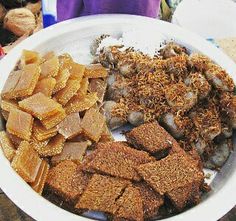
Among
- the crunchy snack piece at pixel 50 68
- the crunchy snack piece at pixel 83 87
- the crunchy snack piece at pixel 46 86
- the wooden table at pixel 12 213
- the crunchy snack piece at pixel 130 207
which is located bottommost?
the wooden table at pixel 12 213

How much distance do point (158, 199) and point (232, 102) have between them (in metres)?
0.63

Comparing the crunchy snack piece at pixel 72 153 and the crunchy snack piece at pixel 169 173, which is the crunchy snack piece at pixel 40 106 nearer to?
the crunchy snack piece at pixel 72 153

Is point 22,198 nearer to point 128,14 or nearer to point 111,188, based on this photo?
A: point 111,188

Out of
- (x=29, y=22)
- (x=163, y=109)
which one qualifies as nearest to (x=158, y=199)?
(x=163, y=109)

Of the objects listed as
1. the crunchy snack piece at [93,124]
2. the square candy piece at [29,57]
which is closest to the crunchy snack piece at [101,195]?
the crunchy snack piece at [93,124]

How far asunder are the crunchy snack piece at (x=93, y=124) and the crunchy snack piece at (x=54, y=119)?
11 cm

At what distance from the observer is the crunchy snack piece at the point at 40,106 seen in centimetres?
216

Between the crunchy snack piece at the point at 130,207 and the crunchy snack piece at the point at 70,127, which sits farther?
the crunchy snack piece at the point at 70,127

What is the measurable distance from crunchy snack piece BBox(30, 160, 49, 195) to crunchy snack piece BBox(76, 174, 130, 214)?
21 cm

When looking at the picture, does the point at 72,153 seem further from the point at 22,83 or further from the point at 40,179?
the point at 22,83

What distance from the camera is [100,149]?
2.07m

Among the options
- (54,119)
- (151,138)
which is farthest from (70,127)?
(151,138)

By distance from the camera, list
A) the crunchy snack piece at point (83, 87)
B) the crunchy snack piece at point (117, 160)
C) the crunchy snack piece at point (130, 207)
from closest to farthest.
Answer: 1. the crunchy snack piece at point (130, 207)
2. the crunchy snack piece at point (117, 160)
3. the crunchy snack piece at point (83, 87)

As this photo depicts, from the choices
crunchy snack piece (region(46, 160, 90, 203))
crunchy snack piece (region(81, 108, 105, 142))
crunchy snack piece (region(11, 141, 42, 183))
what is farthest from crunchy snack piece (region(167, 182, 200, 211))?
crunchy snack piece (region(11, 141, 42, 183))
